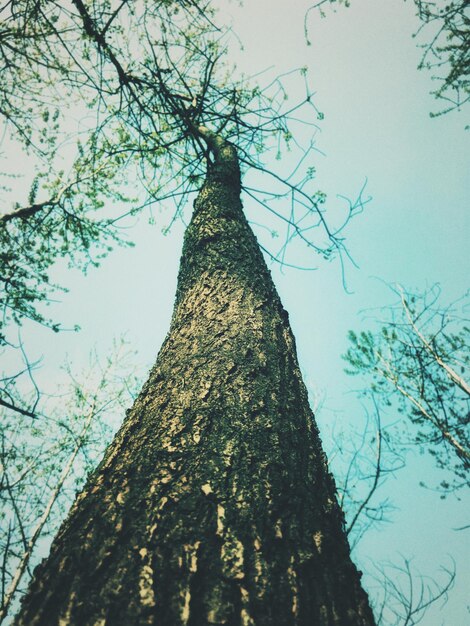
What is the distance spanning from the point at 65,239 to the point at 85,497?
568cm

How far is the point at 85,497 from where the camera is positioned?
2.89 ft

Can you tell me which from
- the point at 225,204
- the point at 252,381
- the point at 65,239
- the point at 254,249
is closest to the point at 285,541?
the point at 252,381

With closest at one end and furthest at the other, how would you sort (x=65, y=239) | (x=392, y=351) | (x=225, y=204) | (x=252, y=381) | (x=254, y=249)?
(x=252, y=381)
(x=254, y=249)
(x=225, y=204)
(x=65, y=239)
(x=392, y=351)

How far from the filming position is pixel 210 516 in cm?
77

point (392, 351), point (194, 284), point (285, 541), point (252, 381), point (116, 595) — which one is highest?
point (392, 351)

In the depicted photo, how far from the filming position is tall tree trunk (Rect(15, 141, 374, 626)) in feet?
2.06

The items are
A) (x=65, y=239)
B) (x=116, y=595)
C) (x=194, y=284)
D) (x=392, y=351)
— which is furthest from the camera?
(x=392, y=351)

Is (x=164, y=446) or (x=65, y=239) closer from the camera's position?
(x=164, y=446)

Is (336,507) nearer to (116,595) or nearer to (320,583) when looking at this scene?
(320,583)

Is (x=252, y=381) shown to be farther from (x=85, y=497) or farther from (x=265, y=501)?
(x=85, y=497)

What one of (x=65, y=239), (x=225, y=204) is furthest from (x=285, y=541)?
(x=65, y=239)

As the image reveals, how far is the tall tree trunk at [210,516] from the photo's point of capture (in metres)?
0.63

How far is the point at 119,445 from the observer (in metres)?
1.04

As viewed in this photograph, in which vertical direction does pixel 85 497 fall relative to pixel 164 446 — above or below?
below
